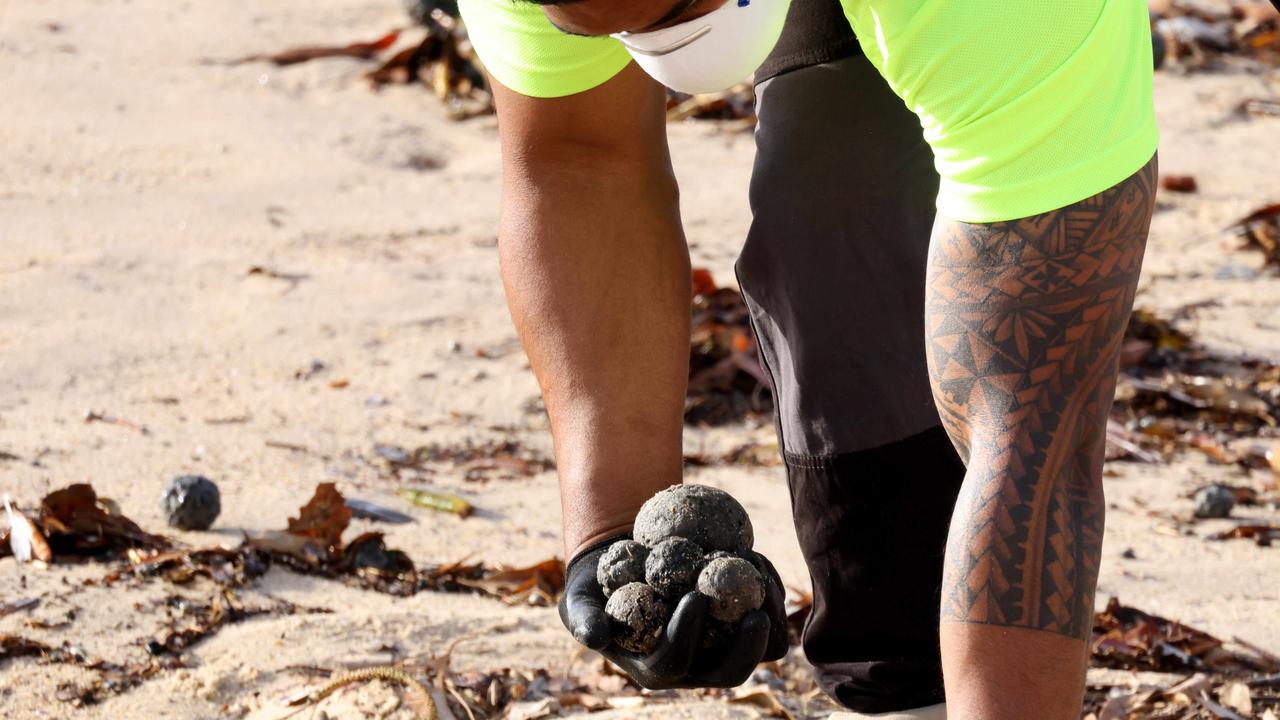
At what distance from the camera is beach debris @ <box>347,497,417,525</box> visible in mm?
3475

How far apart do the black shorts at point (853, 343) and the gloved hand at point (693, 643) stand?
1.12 ft

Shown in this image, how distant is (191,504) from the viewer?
10.7 ft

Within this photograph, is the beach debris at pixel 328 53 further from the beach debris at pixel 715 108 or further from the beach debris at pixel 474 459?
the beach debris at pixel 474 459

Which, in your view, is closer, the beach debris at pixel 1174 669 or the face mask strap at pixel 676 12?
the face mask strap at pixel 676 12

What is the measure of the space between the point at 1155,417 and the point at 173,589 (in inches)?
104

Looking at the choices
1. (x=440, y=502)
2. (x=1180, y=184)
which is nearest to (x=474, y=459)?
(x=440, y=502)

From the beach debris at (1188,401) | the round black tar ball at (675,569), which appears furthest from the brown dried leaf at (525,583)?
the beach debris at (1188,401)

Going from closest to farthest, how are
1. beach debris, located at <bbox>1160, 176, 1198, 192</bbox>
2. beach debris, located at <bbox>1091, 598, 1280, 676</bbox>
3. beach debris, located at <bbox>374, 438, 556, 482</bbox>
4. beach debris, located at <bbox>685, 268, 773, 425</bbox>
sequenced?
1. beach debris, located at <bbox>1091, 598, 1280, 676</bbox>
2. beach debris, located at <bbox>374, 438, 556, 482</bbox>
3. beach debris, located at <bbox>685, 268, 773, 425</bbox>
4. beach debris, located at <bbox>1160, 176, 1198, 192</bbox>

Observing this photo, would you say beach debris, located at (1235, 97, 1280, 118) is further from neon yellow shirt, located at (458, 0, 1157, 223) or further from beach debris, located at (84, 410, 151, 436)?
neon yellow shirt, located at (458, 0, 1157, 223)

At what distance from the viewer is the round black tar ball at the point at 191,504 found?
10.7 ft

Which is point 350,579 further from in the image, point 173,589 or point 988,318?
point 988,318

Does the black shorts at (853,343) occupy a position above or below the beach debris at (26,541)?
above

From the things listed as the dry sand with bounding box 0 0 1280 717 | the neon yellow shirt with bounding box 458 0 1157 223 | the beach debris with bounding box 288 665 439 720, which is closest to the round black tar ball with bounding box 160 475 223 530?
the dry sand with bounding box 0 0 1280 717

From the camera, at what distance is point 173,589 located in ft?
9.80
